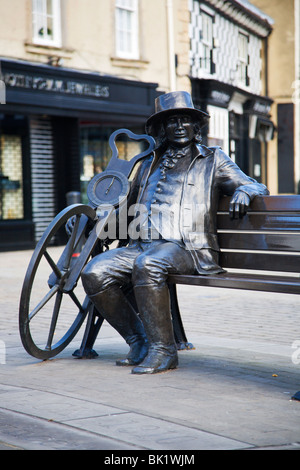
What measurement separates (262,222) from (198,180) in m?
0.53

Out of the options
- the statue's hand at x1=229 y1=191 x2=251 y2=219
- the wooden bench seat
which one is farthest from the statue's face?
the statue's hand at x1=229 y1=191 x2=251 y2=219

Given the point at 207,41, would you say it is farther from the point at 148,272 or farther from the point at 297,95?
the point at 148,272

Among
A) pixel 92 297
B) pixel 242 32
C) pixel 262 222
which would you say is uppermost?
pixel 242 32

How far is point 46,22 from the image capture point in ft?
54.2

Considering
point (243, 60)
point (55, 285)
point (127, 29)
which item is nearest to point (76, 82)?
point (127, 29)

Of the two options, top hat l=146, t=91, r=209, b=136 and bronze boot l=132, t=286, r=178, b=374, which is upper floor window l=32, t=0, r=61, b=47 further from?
Answer: bronze boot l=132, t=286, r=178, b=374

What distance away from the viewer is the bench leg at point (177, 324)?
18.8 ft

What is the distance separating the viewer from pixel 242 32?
26109mm

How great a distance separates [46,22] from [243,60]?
1130 cm

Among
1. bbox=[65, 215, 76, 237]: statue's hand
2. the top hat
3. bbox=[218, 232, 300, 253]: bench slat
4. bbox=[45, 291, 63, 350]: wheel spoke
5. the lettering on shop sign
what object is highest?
the lettering on shop sign

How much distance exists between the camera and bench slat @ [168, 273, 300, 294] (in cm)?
445

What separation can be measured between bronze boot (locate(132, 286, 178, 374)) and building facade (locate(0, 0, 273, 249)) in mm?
10627
